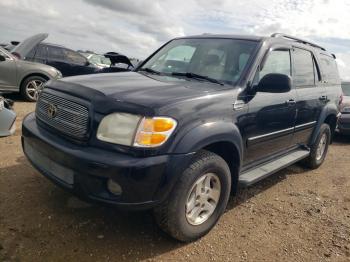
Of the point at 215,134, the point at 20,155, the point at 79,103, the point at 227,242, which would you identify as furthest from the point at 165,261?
the point at 20,155

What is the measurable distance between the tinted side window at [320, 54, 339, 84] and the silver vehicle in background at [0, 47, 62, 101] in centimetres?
649

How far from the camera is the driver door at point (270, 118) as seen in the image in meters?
3.49

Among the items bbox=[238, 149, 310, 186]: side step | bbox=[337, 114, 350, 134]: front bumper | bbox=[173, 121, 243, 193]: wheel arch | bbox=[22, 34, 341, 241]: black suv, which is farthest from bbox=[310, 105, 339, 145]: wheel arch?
bbox=[337, 114, 350, 134]: front bumper

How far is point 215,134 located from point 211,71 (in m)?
0.98

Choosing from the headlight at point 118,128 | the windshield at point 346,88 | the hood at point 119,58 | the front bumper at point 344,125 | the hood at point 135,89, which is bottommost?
the front bumper at point 344,125

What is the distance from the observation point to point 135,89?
9.62ft

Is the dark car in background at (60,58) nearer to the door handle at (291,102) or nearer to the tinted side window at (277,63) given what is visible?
the tinted side window at (277,63)

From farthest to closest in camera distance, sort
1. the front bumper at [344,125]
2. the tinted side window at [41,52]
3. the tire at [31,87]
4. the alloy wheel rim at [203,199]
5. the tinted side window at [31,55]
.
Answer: the tinted side window at [41,52], the tinted side window at [31,55], the tire at [31,87], the front bumper at [344,125], the alloy wheel rim at [203,199]

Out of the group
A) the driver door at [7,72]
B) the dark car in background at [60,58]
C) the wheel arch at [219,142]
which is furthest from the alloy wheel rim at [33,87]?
the wheel arch at [219,142]

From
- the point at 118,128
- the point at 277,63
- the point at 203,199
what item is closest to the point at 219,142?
the point at 203,199

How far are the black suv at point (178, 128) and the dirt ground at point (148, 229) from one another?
0.26m

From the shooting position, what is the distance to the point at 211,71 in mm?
3641

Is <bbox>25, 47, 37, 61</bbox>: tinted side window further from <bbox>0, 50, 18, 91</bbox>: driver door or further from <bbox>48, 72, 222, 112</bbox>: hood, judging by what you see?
<bbox>48, 72, 222, 112</bbox>: hood

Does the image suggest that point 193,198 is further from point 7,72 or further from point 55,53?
point 55,53
